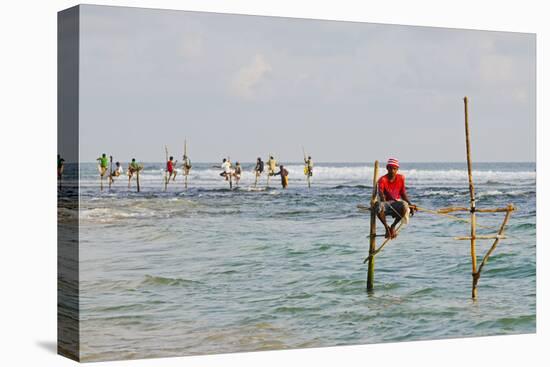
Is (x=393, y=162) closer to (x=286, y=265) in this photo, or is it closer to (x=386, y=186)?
(x=386, y=186)

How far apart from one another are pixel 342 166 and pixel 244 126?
142 centimetres

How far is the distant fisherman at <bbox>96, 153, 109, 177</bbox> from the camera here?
14.7 meters

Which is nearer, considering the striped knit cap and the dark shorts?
the dark shorts

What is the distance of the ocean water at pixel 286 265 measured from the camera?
14641 mm

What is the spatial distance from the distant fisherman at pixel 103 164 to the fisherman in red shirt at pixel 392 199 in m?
3.60

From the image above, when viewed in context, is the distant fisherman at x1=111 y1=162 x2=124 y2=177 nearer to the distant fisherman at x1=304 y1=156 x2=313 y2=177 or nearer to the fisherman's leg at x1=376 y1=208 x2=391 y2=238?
the distant fisherman at x1=304 y1=156 x2=313 y2=177

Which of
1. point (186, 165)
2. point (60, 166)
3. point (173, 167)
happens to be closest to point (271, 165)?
point (186, 165)

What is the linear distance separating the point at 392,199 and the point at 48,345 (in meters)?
4.74

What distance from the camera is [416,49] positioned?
16.6m

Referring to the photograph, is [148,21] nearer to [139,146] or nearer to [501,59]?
[139,146]

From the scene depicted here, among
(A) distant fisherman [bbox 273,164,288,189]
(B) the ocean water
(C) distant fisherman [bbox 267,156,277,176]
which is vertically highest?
(C) distant fisherman [bbox 267,156,277,176]

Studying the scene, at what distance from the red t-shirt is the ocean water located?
0.60ft

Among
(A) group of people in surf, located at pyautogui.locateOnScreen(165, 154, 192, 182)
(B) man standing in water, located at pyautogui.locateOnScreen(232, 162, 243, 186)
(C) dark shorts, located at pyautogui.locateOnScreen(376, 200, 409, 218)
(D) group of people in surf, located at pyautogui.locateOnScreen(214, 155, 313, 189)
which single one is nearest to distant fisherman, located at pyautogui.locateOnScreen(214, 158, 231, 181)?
(D) group of people in surf, located at pyautogui.locateOnScreen(214, 155, 313, 189)

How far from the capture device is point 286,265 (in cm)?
1573
